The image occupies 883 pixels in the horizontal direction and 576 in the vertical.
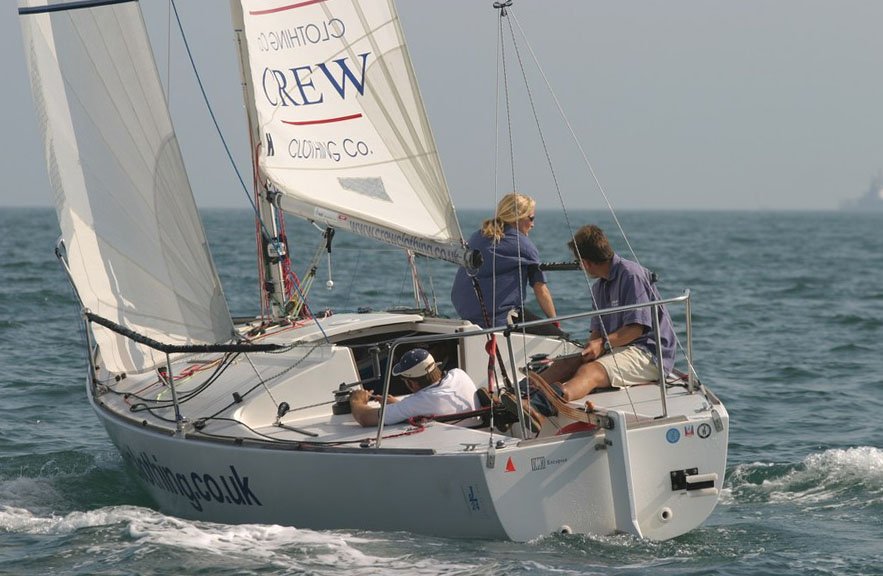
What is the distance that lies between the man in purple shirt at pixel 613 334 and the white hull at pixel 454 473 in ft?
0.56

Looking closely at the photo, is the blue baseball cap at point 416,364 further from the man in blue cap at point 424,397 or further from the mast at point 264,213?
the mast at point 264,213

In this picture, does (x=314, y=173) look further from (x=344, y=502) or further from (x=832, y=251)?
(x=832, y=251)

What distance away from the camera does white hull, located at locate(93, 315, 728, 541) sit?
21.4ft

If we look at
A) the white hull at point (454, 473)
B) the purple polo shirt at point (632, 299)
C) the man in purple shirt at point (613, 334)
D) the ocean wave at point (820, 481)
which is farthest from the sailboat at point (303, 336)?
the ocean wave at point (820, 481)

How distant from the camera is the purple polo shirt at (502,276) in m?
8.67

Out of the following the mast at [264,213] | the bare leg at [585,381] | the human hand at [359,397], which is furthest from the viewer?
the mast at [264,213]

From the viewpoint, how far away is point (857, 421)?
11273mm

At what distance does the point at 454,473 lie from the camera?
648 cm

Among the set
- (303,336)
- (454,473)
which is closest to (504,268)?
(303,336)

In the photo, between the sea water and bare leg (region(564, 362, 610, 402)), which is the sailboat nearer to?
bare leg (region(564, 362, 610, 402))

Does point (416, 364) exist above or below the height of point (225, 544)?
above

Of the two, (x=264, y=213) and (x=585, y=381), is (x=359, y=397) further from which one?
(x=264, y=213)

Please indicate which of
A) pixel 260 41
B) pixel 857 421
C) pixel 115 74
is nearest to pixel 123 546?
pixel 115 74

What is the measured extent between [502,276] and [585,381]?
1376 mm
